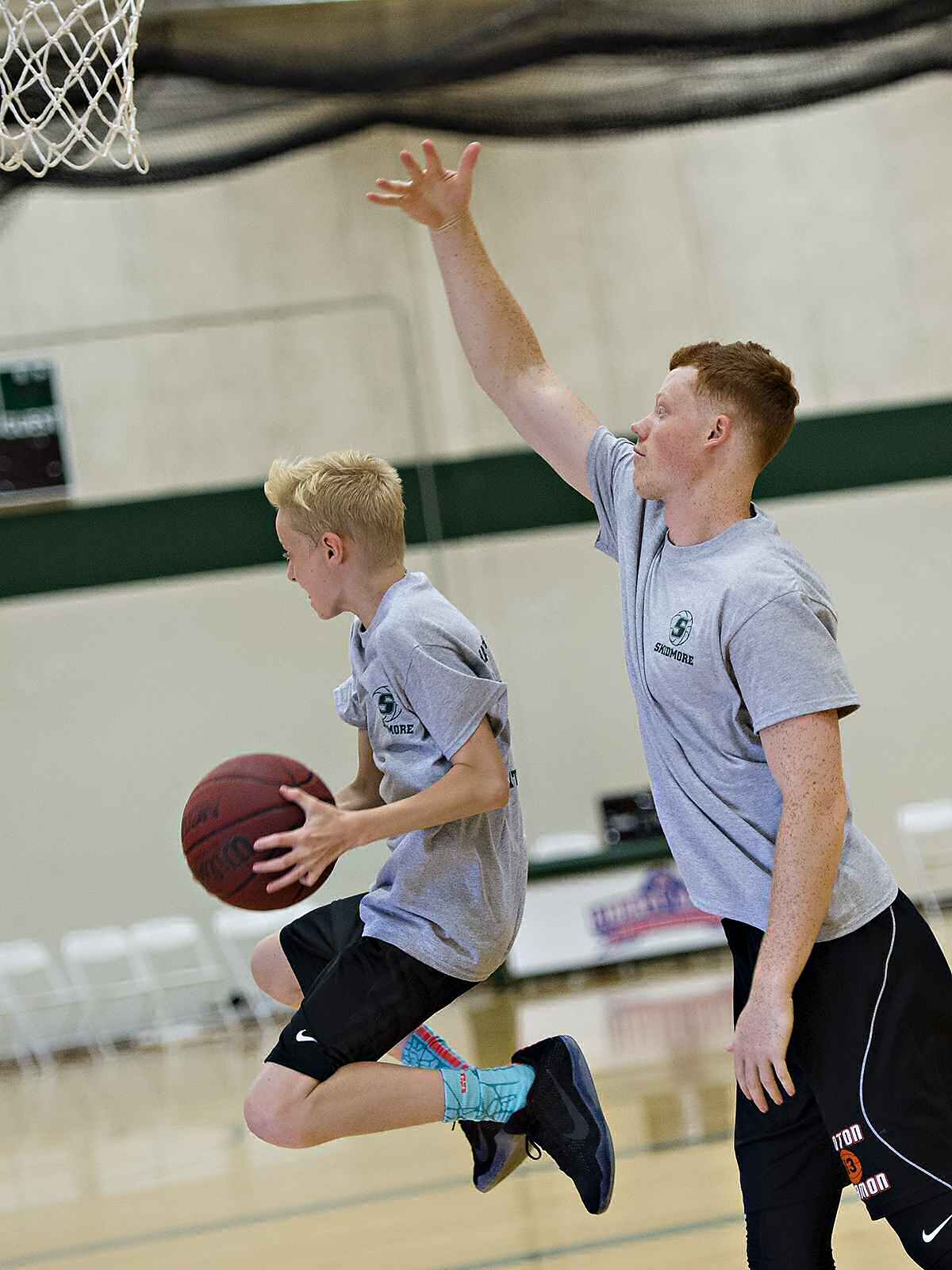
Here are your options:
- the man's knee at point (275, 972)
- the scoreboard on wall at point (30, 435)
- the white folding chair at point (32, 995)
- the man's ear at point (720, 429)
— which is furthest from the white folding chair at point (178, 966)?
the man's ear at point (720, 429)

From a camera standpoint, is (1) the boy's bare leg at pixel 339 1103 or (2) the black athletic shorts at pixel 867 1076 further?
(1) the boy's bare leg at pixel 339 1103

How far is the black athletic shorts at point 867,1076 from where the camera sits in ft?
7.67

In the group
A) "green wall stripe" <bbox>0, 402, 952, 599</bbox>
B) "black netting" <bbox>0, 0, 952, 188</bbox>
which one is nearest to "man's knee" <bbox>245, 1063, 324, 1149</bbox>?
"black netting" <bbox>0, 0, 952, 188</bbox>

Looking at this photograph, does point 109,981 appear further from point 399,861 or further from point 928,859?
point 399,861

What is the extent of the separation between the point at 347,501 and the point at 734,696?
98 centimetres

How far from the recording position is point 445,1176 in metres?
5.18

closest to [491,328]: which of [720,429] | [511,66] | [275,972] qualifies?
[720,429]

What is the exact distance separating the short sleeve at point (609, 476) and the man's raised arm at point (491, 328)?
27 mm

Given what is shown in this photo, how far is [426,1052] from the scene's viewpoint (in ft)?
11.3

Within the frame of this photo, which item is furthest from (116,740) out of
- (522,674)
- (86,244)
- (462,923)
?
(462,923)

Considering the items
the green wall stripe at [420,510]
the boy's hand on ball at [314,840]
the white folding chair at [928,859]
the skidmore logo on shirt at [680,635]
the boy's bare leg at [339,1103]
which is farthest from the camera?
the white folding chair at [928,859]

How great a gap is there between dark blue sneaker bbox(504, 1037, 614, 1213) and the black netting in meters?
3.46

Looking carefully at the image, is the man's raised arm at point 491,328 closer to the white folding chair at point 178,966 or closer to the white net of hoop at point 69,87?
the white net of hoop at point 69,87

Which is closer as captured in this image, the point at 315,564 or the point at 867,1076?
the point at 867,1076
